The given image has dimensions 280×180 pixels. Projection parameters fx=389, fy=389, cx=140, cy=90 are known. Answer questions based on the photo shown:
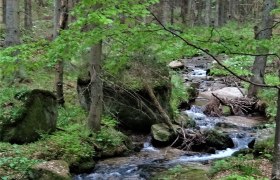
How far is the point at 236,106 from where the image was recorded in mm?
17047

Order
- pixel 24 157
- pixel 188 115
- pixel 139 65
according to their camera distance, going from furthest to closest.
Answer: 1. pixel 188 115
2. pixel 139 65
3. pixel 24 157

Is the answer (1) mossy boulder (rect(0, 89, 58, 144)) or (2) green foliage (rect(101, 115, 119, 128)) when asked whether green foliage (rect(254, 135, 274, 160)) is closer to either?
(2) green foliage (rect(101, 115, 119, 128))

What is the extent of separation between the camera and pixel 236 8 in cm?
5469

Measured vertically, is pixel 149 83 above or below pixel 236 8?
below

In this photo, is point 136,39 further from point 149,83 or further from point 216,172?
point 149,83

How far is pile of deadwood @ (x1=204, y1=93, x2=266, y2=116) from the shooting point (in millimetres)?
16698

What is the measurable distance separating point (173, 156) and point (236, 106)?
6.50 m

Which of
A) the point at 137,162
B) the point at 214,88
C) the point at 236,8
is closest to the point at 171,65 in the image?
the point at 214,88

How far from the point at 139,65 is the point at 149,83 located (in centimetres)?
74

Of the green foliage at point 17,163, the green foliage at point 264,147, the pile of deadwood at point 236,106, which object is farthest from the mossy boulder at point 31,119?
the pile of deadwood at point 236,106

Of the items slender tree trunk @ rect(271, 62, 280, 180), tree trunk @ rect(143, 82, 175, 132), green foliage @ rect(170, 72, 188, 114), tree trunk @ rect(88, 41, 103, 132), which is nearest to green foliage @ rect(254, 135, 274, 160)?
slender tree trunk @ rect(271, 62, 280, 180)

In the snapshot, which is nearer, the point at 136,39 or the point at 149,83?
the point at 136,39

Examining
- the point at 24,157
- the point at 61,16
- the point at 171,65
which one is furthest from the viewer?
the point at 171,65

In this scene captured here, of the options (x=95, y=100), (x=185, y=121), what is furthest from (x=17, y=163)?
(x=185, y=121)
